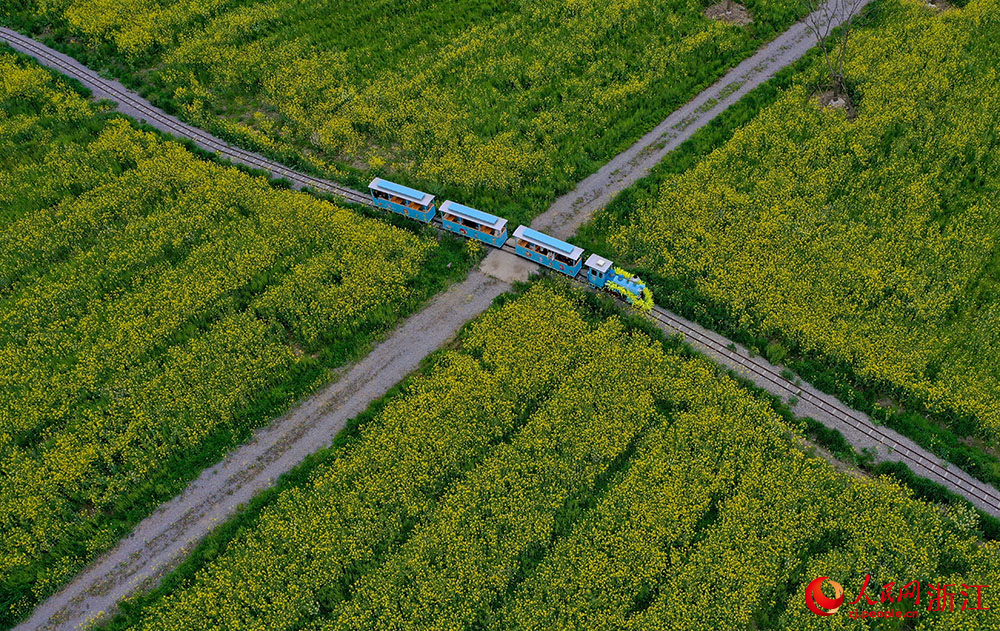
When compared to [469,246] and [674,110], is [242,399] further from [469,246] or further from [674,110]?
[674,110]

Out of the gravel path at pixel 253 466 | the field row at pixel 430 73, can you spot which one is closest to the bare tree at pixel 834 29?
the field row at pixel 430 73

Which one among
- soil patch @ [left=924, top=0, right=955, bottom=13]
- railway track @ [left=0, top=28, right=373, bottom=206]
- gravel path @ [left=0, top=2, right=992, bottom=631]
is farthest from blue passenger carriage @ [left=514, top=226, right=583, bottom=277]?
soil patch @ [left=924, top=0, right=955, bottom=13]

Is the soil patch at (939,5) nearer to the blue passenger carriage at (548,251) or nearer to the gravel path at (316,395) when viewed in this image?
the gravel path at (316,395)

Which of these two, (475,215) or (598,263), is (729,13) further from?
(475,215)

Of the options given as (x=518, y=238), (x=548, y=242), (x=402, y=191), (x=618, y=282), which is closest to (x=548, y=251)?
(x=548, y=242)

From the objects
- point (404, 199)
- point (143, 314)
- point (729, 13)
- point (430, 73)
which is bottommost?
point (143, 314)

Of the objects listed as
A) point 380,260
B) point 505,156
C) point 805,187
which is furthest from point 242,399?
point 805,187
